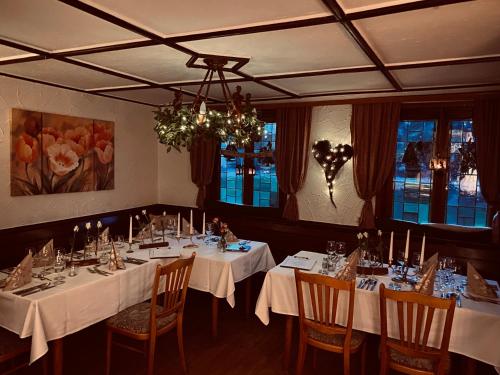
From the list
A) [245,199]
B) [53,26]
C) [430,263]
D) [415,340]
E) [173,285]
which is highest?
[53,26]

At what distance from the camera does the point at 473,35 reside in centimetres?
274

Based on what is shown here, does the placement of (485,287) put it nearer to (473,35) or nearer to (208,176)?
(473,35)

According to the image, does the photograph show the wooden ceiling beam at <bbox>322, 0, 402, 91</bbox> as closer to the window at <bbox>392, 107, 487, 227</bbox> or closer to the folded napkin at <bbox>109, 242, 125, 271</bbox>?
the window at <bbox>392, 107, 487, 227</bbox>

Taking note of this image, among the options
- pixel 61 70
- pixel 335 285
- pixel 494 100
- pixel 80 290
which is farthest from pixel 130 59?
pixel 494 100

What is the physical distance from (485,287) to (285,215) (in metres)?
3.32

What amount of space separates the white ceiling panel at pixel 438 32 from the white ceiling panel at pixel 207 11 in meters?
0.50

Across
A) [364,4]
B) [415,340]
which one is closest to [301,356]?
[415,340]

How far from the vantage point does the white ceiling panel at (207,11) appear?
7.48ft

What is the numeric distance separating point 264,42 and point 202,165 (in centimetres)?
405

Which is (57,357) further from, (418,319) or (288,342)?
(418,319)

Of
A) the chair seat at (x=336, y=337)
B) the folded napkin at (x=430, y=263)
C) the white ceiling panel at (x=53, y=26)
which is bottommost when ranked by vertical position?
the chair seat at (x=336, y=337)

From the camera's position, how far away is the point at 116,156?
20.8 feet

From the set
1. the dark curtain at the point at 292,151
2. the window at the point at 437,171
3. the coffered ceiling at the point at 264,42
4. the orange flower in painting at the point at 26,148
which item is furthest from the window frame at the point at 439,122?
the orange flower in painting at the point at 26,148

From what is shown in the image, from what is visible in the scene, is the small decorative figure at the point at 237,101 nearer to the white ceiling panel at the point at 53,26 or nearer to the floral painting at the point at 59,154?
the white ceiling panel at the point at 53,26
